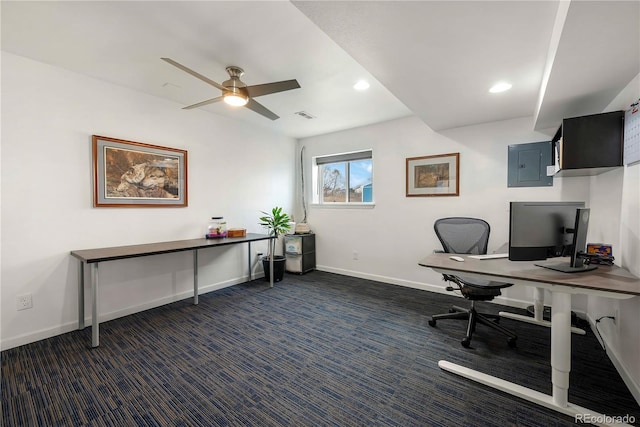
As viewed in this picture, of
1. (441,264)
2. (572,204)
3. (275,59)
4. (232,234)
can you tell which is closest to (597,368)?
(572,204)

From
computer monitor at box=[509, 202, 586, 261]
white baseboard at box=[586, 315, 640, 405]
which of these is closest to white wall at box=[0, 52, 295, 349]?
computer monitor at box=[509, 202, 586, 261]

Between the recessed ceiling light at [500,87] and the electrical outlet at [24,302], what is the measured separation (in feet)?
14.9

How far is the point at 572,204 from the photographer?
6.09 ft

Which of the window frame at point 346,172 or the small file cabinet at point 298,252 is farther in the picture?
the small file cabinet at point 298,252

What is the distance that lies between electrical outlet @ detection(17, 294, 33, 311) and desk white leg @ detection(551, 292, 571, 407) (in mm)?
4082

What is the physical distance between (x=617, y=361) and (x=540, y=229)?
3.92ft

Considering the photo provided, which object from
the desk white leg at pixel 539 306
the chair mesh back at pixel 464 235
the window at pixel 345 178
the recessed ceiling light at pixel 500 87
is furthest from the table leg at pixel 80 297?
the desk white leg at pixel 539 306

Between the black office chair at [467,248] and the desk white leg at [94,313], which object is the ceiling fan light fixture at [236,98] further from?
the black office chair at [467,248]

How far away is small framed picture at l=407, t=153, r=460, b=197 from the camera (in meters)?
3.54

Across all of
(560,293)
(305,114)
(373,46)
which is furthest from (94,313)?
(560,293)

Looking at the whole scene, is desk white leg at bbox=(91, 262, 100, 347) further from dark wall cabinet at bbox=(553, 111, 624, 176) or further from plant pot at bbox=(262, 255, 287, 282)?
dark wall cabinet at bbox=(553, 111, 624, 176)

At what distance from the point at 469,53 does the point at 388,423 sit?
7.86 ft

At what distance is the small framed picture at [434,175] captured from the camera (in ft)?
11.6

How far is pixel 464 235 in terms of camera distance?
2852 mm
